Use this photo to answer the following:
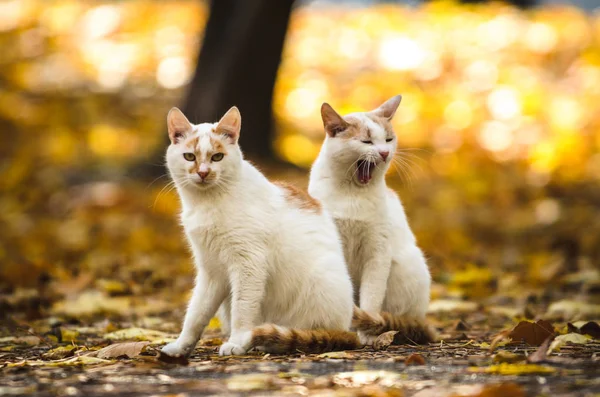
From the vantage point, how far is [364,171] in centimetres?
398

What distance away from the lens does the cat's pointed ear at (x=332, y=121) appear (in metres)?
3.95

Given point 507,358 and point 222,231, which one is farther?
point 222,231

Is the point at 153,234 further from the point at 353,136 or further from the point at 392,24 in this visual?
the point at 392,24

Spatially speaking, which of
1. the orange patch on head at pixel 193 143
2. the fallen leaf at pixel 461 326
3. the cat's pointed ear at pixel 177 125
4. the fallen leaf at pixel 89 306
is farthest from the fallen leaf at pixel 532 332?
the fallen leaf at pixel 89 306

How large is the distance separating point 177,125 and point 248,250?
69 centimetres

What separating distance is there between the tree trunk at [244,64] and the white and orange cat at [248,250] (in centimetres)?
516

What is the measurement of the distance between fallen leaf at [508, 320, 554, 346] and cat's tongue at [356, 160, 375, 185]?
1040 millimetres

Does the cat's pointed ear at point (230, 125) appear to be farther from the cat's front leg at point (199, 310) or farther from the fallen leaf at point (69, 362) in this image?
the fallen leaf at point (69, 362)

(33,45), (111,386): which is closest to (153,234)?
(111,386)

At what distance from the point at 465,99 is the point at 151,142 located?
14.0ft

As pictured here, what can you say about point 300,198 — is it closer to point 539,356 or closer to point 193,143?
point 193,143

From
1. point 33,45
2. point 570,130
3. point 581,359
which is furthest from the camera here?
point 33,45

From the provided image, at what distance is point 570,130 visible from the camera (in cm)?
960

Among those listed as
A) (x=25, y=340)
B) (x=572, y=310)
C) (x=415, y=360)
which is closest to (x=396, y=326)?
(x=415, y=360)
